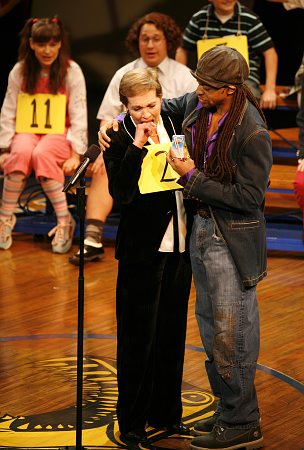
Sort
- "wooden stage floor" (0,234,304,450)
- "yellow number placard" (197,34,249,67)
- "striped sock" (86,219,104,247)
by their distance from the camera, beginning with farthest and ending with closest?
"yellow number placard" (197,34,249,67)
"striped sock" (86,219,104,247)
"wooden stage floor" (0,234,304,450)

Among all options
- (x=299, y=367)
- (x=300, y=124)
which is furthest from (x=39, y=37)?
(x=299, y=367)

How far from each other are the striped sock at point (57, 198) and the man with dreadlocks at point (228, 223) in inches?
129

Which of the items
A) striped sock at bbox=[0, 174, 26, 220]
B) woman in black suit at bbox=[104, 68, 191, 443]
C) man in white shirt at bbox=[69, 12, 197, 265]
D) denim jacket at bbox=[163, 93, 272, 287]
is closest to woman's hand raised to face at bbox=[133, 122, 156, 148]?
woman in black suit at bbox=[104, 68, 191, 443]

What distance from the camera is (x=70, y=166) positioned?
7.13m

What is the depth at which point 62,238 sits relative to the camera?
7.09 metres

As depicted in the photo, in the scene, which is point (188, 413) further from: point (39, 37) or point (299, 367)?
point (39, 37)

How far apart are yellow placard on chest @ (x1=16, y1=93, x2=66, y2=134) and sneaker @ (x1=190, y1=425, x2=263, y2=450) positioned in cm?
375

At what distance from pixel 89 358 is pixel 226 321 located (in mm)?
1387

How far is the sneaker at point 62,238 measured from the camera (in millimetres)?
7082

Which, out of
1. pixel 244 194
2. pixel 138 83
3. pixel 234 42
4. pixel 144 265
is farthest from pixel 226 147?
pixel 234 42

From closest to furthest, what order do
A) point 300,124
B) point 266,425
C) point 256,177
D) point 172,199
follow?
1. point 256,177
2. point 172,199
3. point 266,425
4. point 300,124

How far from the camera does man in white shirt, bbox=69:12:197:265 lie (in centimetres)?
675

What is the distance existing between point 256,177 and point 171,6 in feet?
18.0

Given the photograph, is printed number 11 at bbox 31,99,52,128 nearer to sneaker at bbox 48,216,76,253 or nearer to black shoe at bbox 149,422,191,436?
sneaker at bbox 48,216,76,253
